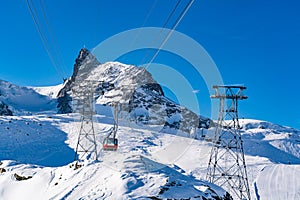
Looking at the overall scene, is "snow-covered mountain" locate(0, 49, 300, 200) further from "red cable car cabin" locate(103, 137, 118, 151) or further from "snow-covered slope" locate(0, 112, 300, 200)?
"red cable car cabin" locate(103, 137, 118, 151)

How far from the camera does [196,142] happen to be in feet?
171

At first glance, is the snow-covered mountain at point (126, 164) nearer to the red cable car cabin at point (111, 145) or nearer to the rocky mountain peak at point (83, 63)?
the red cable car cabin at point (111, 145)

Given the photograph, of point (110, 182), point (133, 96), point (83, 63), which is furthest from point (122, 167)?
point (83, 63)

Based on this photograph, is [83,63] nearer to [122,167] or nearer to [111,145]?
[111,145]

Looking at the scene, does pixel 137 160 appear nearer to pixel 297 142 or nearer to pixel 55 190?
pixel 55 190

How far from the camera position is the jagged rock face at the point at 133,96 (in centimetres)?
10825

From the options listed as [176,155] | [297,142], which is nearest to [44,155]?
[176,155]

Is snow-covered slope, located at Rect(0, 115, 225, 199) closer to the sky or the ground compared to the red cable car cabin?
closer to the ground

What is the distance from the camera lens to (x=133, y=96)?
13425 centimetres

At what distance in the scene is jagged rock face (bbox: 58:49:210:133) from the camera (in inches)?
4262

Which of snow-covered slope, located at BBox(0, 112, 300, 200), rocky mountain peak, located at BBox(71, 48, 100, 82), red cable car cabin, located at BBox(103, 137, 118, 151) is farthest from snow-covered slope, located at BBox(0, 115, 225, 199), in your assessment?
rocky mountain peak, located at BBox(71, 48, 100, 82)

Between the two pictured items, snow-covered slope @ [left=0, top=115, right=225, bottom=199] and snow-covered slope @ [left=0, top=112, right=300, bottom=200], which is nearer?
snow-covered slope @ [left=0, top=115, right=225, bottom=199]

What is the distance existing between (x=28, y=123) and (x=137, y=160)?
37013 millimetres

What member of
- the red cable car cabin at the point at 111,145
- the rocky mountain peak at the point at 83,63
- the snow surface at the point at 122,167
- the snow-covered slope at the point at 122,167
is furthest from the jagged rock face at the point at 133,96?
the red cable car cabin at the point at 111,145
